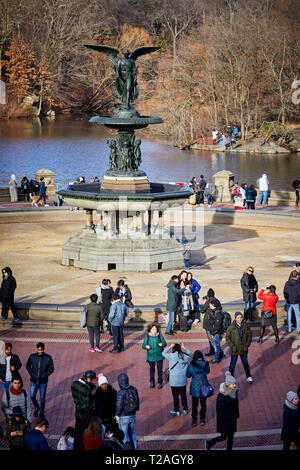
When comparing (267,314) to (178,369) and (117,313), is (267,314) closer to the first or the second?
(117,313)

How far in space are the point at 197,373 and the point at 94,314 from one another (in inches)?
157

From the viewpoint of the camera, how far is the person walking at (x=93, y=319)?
18812 mm

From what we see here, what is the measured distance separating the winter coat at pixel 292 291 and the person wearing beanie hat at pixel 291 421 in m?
6.71

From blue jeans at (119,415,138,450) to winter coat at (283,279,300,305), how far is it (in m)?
7.04

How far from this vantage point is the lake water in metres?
63.7

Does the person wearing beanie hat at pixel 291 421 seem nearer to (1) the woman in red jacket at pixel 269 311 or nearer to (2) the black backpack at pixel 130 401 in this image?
(2) the black backpack at pixel 130 401

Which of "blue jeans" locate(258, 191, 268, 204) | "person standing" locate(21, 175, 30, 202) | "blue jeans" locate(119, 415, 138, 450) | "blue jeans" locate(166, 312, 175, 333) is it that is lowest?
"blue jeans" locate(119, 415, 138, 450)

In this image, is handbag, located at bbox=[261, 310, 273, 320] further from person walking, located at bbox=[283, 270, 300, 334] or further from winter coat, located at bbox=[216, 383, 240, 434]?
winter coat, located at bbox=[216, 383, 240, 434]

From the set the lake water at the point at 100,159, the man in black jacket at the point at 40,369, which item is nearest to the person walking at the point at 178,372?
the man in black jacket at the point at 40,369

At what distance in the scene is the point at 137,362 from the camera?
18.7 m

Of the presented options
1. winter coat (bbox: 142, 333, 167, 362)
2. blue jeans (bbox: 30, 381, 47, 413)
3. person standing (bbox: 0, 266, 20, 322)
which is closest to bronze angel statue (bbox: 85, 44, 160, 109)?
person standing (bbox: 0, 266, 20, 322)
